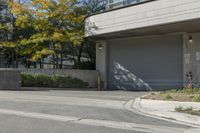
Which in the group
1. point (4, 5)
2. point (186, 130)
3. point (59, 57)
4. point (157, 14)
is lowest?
point (186, 130)

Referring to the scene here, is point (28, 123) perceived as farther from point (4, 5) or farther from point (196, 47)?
point (4, 5)

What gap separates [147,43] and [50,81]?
8334 millimetres

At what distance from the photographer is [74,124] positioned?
11.8 m

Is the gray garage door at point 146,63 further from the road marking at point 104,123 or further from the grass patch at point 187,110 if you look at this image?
the road marking at point 104,123

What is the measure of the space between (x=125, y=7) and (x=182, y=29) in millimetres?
4394

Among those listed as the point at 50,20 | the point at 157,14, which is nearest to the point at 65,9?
the point at 50,20

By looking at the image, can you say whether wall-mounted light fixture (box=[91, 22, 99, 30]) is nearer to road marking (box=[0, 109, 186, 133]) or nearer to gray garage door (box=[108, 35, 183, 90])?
gray garage door (box=[108, 35, 183, 90])

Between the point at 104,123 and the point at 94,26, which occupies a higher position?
the point at 94,26

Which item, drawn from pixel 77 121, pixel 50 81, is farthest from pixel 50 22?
pixel 77 121

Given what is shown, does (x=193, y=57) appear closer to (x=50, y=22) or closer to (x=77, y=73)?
(x=77, y=73)

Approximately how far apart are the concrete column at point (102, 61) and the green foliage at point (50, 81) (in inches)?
77.4

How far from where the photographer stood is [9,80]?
29.2 metres

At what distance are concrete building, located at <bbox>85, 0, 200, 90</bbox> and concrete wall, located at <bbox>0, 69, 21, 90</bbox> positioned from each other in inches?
264

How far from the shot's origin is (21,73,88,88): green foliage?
30688 millimetres
